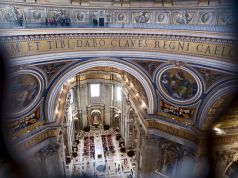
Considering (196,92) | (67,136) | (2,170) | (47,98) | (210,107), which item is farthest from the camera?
(67,136)

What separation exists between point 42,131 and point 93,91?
1243 cm

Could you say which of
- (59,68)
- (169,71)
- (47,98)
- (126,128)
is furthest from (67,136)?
(169,71)

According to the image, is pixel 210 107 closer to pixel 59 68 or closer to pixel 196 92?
pixel 196 92

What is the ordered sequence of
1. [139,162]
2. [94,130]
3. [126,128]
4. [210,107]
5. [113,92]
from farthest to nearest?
1. [94,130]
2. [113,92]
3. [126,128]
4. [139,162]
5. [210,107]

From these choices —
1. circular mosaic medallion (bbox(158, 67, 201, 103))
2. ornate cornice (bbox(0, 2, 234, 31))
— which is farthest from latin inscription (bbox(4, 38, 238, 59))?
circular mosaic medallion (bbox(158, 67, 201, 103))

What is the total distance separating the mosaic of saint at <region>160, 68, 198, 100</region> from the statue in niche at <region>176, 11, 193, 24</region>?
216 cm

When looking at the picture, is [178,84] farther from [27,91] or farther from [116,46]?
[27,91]

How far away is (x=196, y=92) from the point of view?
9.50 meters

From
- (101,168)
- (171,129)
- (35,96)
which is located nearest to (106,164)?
(101,168)

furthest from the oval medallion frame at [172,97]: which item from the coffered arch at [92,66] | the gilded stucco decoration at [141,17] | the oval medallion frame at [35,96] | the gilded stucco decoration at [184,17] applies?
the oval medallion frame at [35,96]

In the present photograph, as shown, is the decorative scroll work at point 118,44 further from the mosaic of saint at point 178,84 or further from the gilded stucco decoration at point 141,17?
the mosaic of saint at point 178,84

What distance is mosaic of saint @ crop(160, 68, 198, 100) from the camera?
9.40 meters

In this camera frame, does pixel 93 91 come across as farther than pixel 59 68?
Yes

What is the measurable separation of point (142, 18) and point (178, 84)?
3517 millimetres
